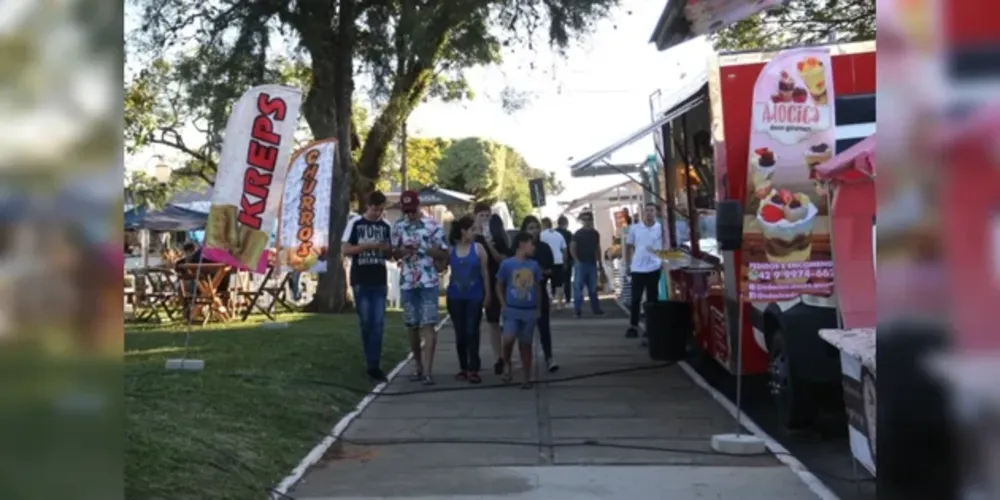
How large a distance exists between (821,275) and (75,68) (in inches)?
286

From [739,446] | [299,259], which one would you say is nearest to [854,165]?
[739,446]

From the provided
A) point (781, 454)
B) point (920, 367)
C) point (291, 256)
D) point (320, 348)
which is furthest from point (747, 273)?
point (291, 256)

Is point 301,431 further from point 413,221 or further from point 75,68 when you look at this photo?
point 75,68

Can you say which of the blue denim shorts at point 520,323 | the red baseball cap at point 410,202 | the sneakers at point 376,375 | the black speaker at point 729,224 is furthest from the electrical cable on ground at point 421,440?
the red baseball cap at point 410,202

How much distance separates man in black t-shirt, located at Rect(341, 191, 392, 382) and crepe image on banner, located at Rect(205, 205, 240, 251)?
152 centimetres

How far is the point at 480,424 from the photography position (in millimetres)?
8742

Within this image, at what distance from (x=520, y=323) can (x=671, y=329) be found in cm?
260

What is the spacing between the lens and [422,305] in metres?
10.5

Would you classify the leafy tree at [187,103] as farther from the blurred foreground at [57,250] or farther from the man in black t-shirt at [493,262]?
the blurred foreground at [57,250]

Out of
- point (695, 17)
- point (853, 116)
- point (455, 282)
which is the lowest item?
point (455, 282)

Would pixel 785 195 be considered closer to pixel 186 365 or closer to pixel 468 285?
pixel 468 285

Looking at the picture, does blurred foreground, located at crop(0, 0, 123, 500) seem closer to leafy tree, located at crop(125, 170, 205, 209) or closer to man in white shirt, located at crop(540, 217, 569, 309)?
man in white shirt, located at crop(540, 217, 569, 309)

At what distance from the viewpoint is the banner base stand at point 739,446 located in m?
7.43

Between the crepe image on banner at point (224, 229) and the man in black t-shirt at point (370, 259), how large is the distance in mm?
1524
